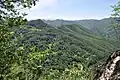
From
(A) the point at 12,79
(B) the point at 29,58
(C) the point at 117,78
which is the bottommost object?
(A) the point at 12,79

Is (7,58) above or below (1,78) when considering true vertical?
above

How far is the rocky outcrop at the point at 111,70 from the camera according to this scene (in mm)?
7219

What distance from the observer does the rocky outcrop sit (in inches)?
284

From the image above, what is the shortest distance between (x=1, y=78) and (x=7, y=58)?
1.13 m

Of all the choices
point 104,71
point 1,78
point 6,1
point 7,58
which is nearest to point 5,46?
point 7,58

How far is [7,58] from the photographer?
14172 millimetres

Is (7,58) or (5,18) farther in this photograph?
(5,18)

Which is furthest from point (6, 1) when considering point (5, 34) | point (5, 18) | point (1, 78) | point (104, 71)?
point (104, 71)

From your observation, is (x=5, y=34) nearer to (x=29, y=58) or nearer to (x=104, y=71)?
(x=29, y=58)

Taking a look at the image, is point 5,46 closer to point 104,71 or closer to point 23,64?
point 23,64

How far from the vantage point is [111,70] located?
24.3 feet

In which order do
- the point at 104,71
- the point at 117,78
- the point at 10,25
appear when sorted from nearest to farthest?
the point at 117,78 → the point at 104,71 → the point at 10,25

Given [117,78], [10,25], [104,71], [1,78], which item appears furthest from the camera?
[10,25]

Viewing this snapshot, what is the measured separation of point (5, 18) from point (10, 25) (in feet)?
1.90
